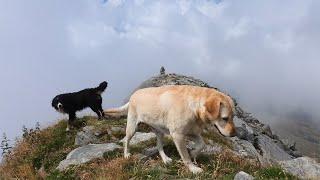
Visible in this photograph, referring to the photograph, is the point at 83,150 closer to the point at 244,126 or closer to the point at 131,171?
the point at 131,171

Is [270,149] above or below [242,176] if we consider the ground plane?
below

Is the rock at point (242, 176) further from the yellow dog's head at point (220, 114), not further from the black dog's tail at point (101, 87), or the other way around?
the black dog's tail at point (101, 87)

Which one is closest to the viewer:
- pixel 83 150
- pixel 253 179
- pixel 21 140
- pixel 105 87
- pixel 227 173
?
pixel 253 179

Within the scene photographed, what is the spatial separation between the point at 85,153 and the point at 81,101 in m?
4.85

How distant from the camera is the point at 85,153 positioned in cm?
1678

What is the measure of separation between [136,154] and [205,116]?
3.18 meters

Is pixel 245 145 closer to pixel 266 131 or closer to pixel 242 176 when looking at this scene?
pixel 266 131

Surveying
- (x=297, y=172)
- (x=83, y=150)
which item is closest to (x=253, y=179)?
(x=297, y=172)

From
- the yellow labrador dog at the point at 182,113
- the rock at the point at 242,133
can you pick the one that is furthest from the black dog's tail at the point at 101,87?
the yellow labrador dog at the point at 182,113

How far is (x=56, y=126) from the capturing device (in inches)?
818

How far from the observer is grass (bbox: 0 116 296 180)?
13969 millimetres

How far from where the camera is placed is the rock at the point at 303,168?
49.9 feet

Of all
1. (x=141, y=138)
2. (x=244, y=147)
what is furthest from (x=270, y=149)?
(x=141, y=138)

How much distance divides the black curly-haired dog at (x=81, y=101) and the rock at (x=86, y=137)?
1.47 metres
